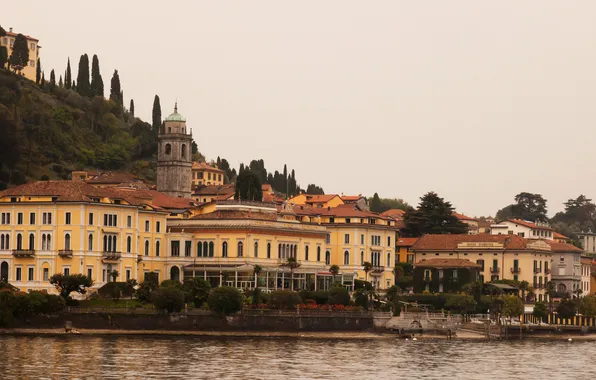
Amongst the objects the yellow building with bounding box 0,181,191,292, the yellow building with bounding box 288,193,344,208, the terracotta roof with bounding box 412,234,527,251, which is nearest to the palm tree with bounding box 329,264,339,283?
the yellow building with bounding box 0,181,191,292

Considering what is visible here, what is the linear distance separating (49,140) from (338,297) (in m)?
62.2

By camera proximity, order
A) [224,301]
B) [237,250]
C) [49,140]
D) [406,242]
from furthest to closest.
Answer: [49,140], [406,242], [237,250], [224,301]

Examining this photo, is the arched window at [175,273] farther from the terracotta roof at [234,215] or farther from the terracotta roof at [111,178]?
the terracotta roof at [111,178]

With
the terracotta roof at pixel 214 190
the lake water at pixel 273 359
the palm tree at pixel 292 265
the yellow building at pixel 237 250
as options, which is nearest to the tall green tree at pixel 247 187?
the yellow building at pixel 237 250

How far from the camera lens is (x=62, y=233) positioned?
12531cm

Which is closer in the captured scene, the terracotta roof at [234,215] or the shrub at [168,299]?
the shrub at [168,299]

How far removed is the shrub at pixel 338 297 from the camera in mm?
126625

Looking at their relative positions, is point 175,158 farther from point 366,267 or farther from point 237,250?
point 237,250

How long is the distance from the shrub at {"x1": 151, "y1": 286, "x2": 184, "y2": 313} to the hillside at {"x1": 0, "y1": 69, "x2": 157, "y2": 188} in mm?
43210

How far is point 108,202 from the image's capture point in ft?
420

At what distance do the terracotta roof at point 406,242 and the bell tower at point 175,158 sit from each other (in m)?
26.9

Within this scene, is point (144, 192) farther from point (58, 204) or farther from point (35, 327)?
point (35, 327)

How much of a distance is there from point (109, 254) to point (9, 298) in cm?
1676

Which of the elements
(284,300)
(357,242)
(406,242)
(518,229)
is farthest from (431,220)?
(284,300)
